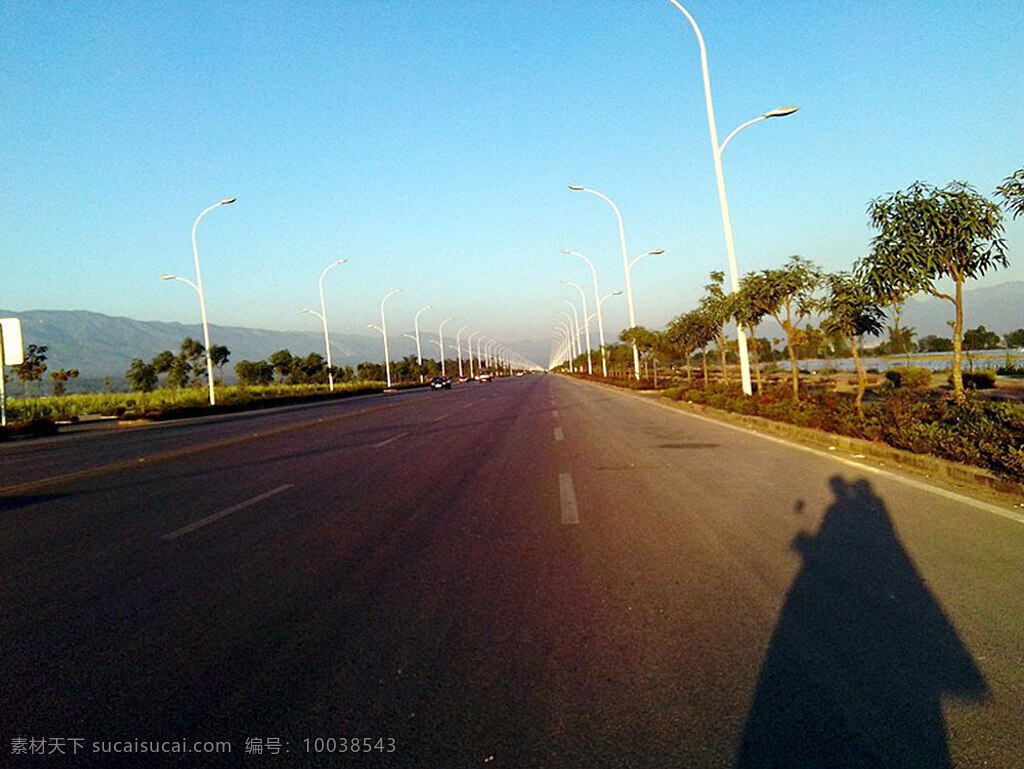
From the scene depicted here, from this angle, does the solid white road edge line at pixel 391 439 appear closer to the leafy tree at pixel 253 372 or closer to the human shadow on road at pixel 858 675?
the human shadow on road at pixel 858 675

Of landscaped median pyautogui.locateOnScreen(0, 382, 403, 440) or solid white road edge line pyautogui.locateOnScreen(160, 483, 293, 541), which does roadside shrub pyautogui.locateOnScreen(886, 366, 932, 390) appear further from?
landscaped median pyautogui.locateOnScreen(0, 382, 403, 440)

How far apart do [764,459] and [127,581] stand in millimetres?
9015

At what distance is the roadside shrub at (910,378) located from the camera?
31.6m

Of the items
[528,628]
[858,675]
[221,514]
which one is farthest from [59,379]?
[858,675]

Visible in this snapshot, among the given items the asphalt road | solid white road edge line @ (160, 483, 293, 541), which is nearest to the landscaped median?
solid white road edge line @ (160, 483, 293, 541)

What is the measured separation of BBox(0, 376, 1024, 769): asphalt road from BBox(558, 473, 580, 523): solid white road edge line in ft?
0.21

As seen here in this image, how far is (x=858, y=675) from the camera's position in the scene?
11.3ft

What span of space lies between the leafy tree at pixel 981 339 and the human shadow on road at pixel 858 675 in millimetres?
66316

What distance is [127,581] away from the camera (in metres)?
5.54

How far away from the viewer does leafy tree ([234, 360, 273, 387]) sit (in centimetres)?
8493

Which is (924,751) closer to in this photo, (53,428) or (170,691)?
(170,691)

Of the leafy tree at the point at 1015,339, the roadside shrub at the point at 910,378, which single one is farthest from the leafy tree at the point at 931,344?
the roadside shrub at the point at 910,378

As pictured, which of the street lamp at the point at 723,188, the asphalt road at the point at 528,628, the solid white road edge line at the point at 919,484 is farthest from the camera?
the street lamp at the point at 723,188

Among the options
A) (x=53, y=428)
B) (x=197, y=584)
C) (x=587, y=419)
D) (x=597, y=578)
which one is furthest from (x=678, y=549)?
(x=53, y=428)
